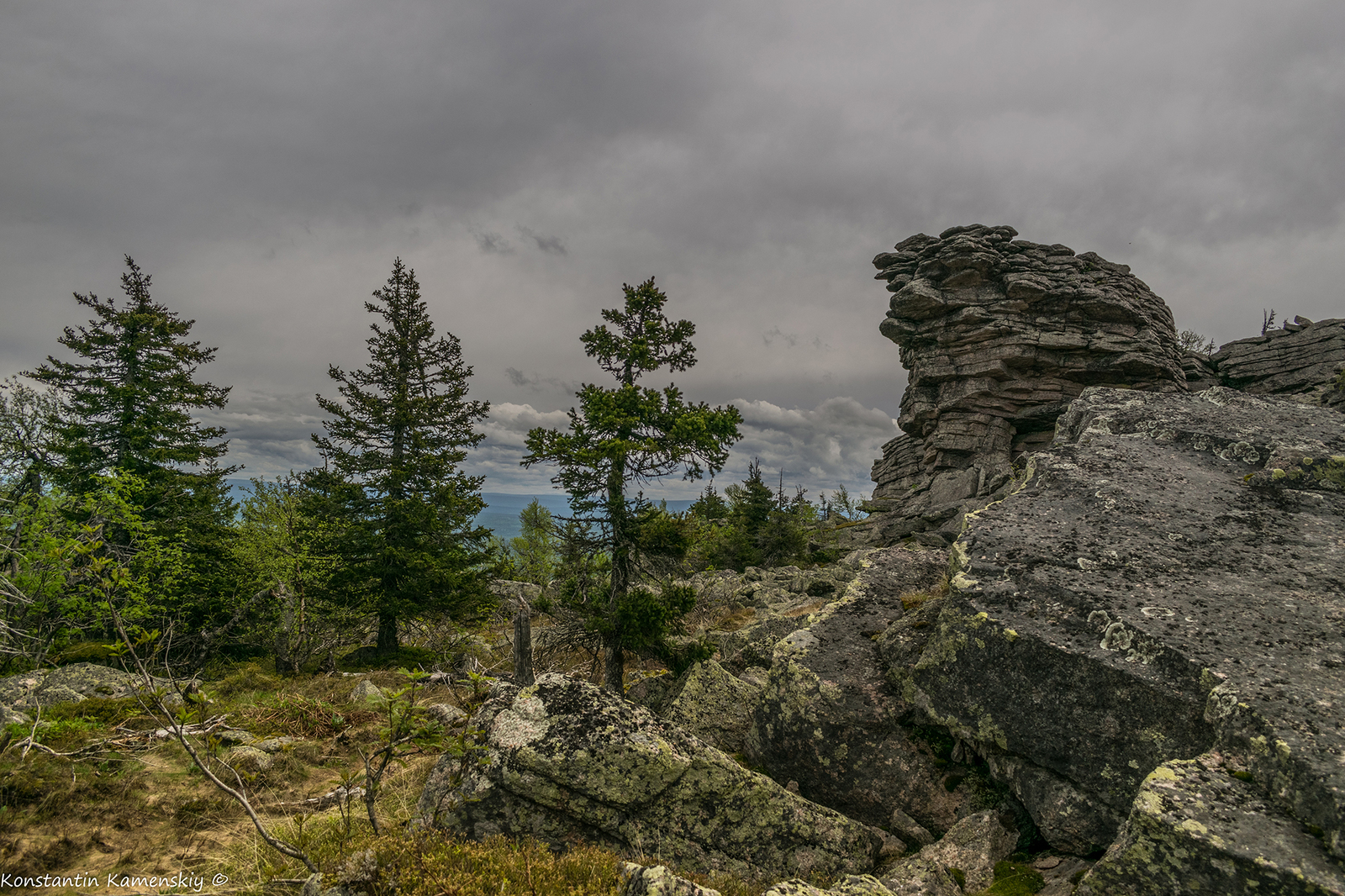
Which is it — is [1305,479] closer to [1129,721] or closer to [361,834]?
[1129,721]

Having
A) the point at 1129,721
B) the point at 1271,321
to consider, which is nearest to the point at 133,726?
the point at 1129,721

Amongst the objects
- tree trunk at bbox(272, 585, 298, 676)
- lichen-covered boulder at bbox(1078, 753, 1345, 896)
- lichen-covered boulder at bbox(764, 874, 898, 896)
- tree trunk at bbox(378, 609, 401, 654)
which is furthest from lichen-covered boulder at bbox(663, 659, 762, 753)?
tree trunk at bbox(378, 609, 401, 654)

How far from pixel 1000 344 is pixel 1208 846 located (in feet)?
165

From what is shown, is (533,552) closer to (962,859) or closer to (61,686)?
(61,686)

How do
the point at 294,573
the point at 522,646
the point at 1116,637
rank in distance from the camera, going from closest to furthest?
the point at 1116,637
the point at 522,646
the point at 294,573

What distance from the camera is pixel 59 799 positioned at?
6.35m

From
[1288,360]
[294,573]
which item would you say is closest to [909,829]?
[294,573]

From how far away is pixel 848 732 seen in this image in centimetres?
649

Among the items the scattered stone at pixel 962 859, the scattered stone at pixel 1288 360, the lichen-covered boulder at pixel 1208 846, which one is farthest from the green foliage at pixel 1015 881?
the scattered stone at pixel 1288 360

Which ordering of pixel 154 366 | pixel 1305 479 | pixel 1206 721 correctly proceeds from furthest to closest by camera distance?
1. pixel 154 366
2. pixel 1305 479
3. pixel 1206 721

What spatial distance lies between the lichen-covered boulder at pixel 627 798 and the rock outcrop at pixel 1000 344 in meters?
40.9

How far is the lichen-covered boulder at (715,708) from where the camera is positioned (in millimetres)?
8641

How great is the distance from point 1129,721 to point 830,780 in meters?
3.20

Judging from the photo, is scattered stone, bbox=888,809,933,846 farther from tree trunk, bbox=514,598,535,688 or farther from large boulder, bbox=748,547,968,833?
tree trunk, bbox=514,598,535,688
